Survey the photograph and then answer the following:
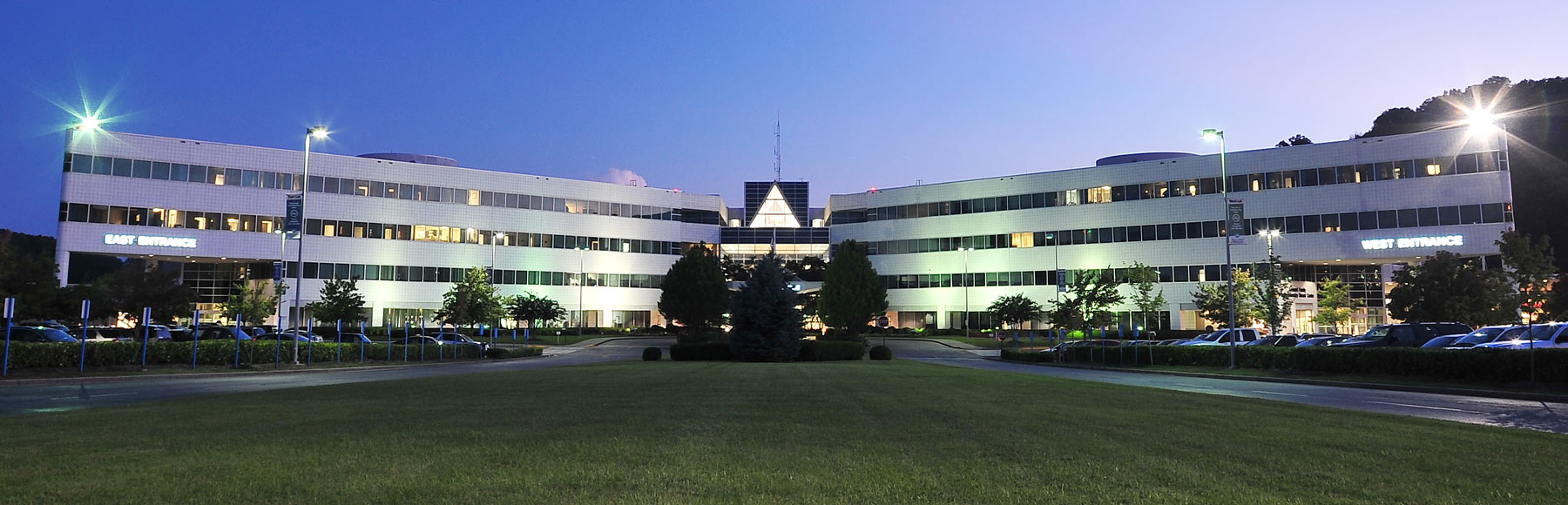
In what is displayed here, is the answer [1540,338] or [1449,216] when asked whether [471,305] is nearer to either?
[1540,338]

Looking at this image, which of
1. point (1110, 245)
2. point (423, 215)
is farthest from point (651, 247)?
point (1110, 245)

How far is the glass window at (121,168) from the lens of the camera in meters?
72.1

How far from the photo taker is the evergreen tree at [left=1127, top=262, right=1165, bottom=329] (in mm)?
74562

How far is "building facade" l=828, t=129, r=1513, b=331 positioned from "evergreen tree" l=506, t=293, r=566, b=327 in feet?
117

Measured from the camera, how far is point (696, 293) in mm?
72250

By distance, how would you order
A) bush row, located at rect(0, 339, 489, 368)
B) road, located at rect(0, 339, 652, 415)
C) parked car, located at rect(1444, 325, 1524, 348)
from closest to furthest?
road, located at rect(0, 339, 652, 415) → bush row, located at rect(0, 339, 489, 368) → parked car, located at rect(1444, 325, 1524, 348)

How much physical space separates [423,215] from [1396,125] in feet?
355

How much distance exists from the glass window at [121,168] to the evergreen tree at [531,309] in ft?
106

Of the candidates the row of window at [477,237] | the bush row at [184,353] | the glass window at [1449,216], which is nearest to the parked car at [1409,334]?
the bush row at [184,353]

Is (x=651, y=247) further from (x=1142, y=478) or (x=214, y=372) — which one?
(x=1142, y=478)

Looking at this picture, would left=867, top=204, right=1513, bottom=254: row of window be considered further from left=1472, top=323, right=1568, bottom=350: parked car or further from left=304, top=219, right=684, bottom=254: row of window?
left=1472, top=323, right=1568, bottom=350: parked car

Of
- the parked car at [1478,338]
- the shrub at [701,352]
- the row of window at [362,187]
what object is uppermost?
the row of window at [362,187]

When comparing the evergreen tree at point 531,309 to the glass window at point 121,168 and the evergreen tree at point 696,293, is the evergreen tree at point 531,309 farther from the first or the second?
the glass window at point 121,168

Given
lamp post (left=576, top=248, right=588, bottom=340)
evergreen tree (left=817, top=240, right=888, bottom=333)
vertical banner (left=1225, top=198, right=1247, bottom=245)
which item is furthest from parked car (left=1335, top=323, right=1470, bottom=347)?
lamp post (left=576, top=248, right=588, bottom=340)
